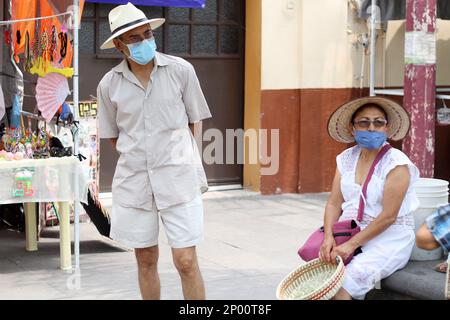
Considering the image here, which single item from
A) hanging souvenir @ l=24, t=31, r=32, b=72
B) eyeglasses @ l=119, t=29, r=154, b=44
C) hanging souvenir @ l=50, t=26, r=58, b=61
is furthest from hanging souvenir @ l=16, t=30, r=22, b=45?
eyeglasses @ l=119, t=29, r=154, b=44

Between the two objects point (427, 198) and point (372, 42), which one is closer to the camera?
point (427, 198)

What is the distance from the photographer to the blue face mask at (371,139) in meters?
5.13

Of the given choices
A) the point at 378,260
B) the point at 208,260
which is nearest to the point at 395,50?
the point at 208,260

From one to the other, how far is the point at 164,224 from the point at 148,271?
310mm

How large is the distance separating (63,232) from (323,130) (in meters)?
4.39

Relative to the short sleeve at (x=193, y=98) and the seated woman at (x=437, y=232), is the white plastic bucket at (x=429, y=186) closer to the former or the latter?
the short sleeve at (x=193, y=98)

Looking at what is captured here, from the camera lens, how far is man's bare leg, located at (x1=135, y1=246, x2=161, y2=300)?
518 centimetres

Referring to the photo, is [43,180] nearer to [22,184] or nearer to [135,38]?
[22,184]

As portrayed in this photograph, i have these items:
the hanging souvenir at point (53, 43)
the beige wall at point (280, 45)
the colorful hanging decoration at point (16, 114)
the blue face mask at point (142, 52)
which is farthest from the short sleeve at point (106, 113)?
the beige wall at point (280, 45)

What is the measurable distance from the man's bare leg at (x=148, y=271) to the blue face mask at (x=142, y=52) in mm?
1046

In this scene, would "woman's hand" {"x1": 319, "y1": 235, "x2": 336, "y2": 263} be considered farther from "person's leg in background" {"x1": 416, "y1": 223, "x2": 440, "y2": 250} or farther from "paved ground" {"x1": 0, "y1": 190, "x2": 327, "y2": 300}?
"paved ground" {"x1": 0, "y1": 190, "x2": 327, "y2": 300}

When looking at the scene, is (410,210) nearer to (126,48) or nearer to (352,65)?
(126,48)

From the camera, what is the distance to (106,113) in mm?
5199

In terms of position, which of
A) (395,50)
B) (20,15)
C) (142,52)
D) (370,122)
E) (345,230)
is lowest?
(345,230)
